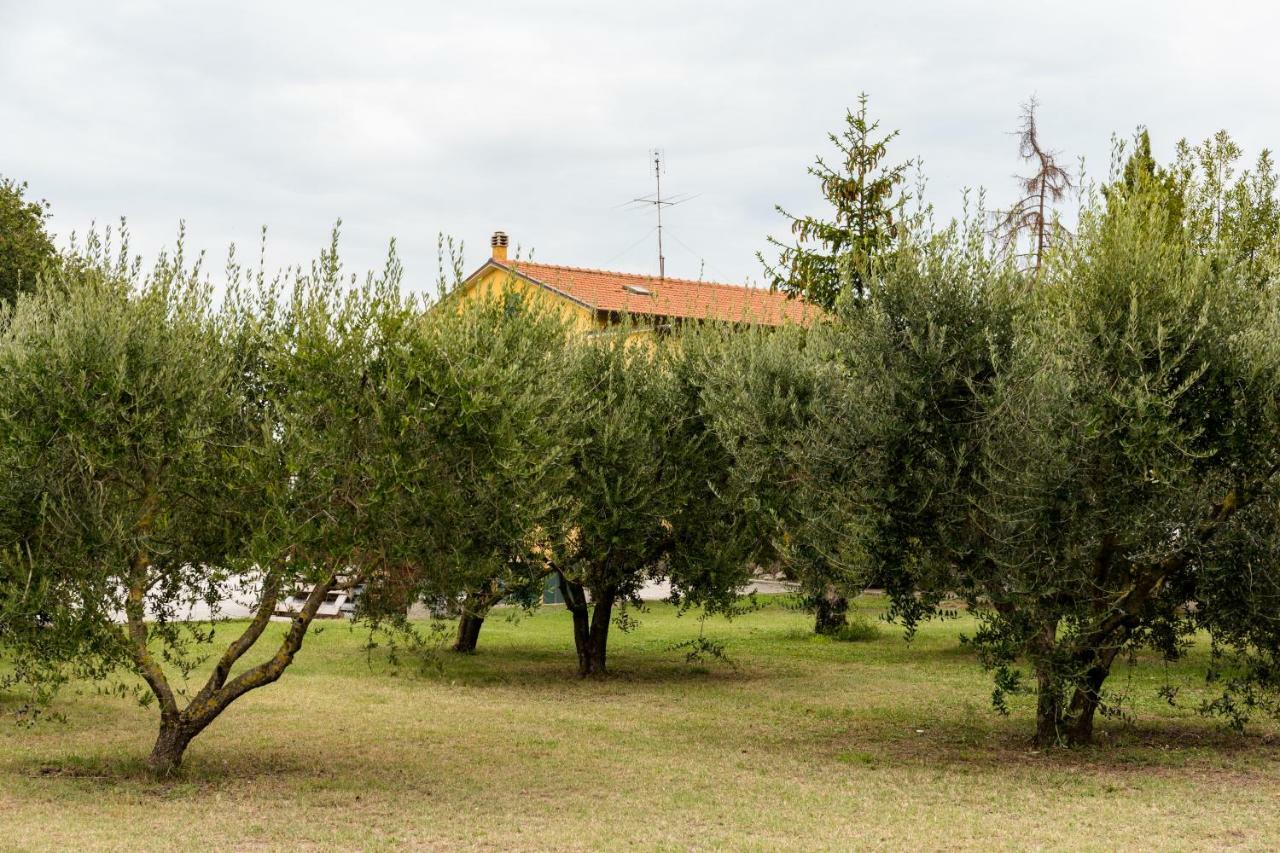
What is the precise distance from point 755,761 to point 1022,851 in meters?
4.56

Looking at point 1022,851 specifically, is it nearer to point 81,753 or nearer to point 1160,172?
point 81,753

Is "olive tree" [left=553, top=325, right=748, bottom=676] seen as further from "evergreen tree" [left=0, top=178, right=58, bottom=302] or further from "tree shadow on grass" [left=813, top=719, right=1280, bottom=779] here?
"evergreen tree" [left=0, top=178, right=58, bottom=302]

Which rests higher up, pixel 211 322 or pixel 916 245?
pixel 916 245

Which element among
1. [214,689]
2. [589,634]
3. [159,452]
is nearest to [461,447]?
[159,452]

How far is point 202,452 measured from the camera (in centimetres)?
1130

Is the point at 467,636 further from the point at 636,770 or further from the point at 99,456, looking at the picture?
the point at 99,456

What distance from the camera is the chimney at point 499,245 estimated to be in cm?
4366

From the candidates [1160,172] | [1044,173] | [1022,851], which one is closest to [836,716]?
[1022,851]

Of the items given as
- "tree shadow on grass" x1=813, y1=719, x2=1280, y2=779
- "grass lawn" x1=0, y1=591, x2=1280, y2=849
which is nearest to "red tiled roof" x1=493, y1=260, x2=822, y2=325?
"grass lawn" x1=0, y1=591, x2=1280, y2=849

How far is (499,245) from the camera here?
44.2 metres

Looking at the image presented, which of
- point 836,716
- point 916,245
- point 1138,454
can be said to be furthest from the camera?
point 836,716

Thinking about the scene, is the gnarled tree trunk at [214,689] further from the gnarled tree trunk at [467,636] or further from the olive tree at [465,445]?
the gnarled tree trunk at [467,636]

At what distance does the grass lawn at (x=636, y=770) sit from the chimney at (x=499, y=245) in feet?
79.3

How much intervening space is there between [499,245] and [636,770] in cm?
3279
